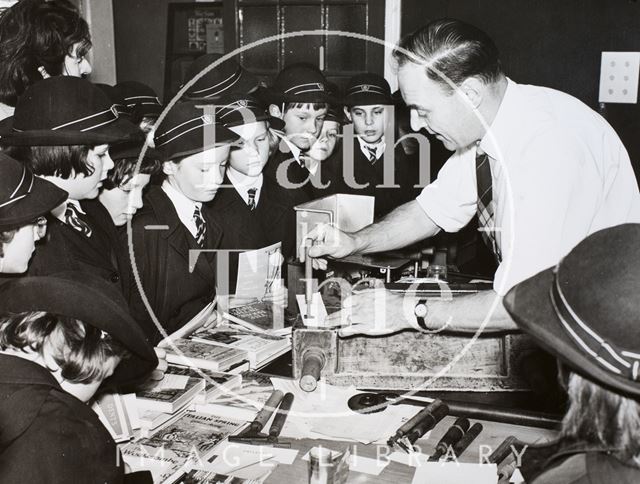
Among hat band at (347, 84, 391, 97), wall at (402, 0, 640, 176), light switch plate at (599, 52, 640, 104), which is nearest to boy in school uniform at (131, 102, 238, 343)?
hat band at (347, 84, 391, 97)

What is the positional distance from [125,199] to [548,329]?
6.73ft

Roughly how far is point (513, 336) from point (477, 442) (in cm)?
44

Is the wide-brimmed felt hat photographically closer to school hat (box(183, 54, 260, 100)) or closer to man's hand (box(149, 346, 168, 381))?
man's hand (box(149, 346, 168, 381))

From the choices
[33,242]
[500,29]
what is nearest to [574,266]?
[33,242]

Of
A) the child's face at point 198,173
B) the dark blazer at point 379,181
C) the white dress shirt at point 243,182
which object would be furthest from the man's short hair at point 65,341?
the dark blazer at point 379,181

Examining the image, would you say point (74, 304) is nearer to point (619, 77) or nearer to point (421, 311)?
point (421, 311)

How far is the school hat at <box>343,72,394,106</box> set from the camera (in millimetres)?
4215

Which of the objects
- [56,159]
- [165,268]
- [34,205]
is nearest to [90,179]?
[56,159]

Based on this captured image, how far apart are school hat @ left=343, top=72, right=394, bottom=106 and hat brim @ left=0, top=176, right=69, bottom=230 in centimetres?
242

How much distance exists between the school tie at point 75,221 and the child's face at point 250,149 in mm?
1034

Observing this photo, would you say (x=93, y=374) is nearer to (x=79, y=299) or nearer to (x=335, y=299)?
(x=79, y=299)

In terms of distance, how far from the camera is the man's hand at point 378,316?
2.19 m

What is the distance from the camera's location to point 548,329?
1229mm

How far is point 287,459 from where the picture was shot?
6.03 feet
